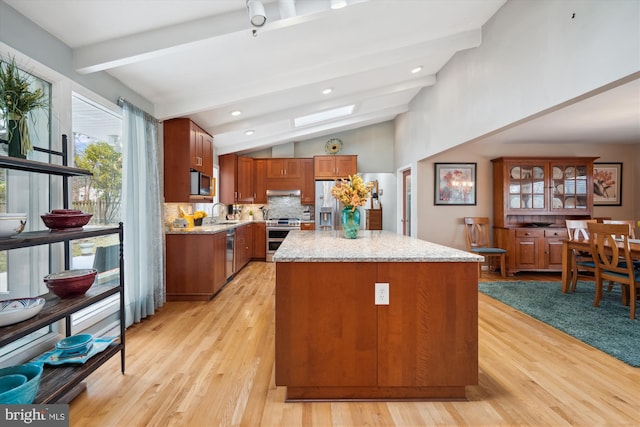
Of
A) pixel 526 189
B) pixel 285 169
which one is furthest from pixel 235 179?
pixel 526 189

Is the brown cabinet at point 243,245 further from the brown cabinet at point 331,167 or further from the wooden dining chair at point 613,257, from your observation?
the wooden dining chair at point 613,257

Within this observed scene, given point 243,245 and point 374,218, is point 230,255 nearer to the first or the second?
point 243,245

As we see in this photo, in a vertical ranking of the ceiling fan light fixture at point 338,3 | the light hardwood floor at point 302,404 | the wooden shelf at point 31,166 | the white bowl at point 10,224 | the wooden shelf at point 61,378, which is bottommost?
the light hardwood floor at point 302,404

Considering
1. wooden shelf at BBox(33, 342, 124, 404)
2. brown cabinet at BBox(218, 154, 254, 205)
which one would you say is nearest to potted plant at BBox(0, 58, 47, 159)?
wooden shelf at BBox(33, 342, 124, 404)

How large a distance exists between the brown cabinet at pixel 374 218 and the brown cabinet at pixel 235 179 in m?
2.56

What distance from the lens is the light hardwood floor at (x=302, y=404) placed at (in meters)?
1.66

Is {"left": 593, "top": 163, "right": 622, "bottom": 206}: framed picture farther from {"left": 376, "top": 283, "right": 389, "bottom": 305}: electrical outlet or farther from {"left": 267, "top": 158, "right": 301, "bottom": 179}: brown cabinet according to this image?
{"left": 376, "top": 283, "right": 389, "bottom": 305}: electrical outlet

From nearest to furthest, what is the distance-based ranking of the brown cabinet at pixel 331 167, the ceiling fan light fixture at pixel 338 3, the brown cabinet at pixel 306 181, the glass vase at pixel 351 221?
the ceiling fan light fixture at pixel 338 3 → the glass vase at pixel 351 221 → the brown cabinet at pixel 331 167 → the brown cabinet at pixel 306 181

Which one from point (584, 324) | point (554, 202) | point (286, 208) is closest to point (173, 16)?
point (584, 324)

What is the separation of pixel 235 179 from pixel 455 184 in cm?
432

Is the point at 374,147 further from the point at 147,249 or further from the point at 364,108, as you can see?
the point at 147,249

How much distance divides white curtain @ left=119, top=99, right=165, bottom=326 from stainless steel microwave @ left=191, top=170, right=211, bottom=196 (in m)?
0.51

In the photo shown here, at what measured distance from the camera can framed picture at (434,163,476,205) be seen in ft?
18.3

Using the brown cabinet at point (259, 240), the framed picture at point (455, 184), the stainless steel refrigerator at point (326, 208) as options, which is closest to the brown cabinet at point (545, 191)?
the framed picture at point (455, 184)
